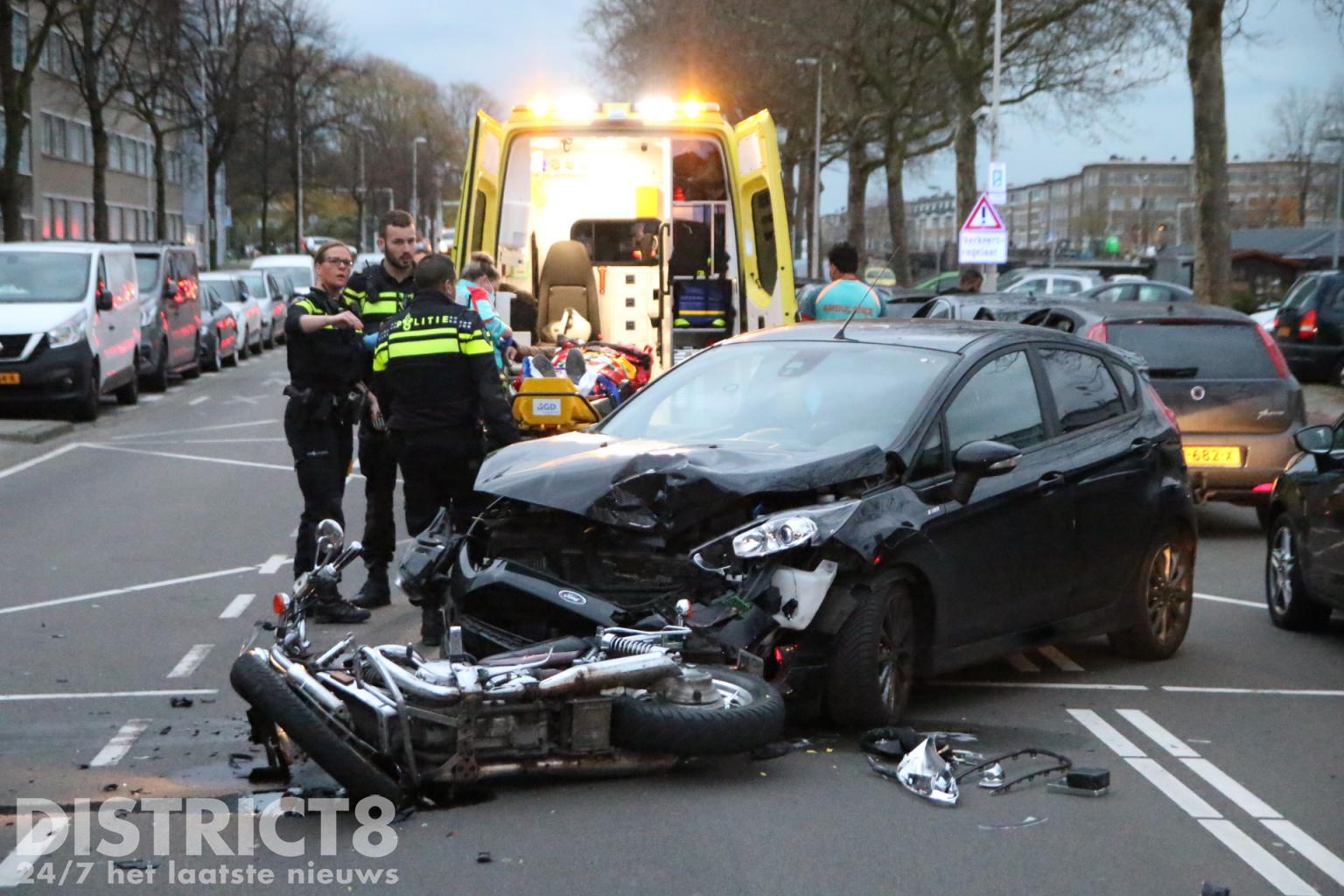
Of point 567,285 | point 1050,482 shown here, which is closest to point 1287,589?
point 1050,482

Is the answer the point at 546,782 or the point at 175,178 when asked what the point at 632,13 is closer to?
the point at 175,178

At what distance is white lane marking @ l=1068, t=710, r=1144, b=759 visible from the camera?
668cm

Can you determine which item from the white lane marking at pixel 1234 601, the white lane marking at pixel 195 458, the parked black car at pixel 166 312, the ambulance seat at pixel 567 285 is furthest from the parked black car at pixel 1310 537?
the parked black car at pixel 166 312

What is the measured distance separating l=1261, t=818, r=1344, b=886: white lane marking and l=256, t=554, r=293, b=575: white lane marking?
6716 mm

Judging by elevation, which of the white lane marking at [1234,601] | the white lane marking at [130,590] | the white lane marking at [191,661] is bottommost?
the white lane marking at [1234,601]

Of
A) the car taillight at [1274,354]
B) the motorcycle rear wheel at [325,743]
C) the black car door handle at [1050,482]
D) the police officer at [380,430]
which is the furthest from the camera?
the car taillight at [1274,354]

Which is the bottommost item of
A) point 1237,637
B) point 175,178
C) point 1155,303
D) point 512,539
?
point 1237,637

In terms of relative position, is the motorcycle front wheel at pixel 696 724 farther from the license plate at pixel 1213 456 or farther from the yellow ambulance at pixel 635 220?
the yellow ambulance at pixel 635 220

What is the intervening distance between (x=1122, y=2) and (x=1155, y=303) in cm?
2373

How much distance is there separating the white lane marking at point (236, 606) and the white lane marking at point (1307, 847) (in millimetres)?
5547

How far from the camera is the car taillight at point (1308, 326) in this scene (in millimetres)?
26406

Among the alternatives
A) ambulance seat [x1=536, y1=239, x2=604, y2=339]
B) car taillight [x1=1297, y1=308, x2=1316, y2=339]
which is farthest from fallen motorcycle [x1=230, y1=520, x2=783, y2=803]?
car taillight [x1=1297, y1=308, x2=1316, y2=339]

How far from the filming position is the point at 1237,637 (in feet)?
30.4

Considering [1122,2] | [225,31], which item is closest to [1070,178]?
[225,31]
